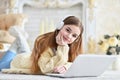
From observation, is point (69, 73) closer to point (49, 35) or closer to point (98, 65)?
point (98, 65)

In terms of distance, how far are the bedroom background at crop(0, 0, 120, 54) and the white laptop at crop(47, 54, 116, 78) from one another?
13.4ft

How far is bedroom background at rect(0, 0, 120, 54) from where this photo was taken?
5.49 metres

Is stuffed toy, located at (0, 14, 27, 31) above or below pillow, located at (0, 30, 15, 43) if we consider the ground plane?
above

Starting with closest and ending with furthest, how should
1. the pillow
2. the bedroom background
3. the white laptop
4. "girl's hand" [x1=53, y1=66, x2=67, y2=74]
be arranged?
the white laptop → "girl's hand" [x1=53, y1=66, x2=67, y2=74] → the pillow → the bedroom background

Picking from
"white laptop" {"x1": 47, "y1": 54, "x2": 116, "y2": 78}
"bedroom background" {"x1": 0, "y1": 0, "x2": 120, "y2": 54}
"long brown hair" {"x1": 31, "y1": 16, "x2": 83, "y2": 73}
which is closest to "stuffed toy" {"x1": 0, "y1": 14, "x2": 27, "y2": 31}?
"bedroom background" {"x1": 0, "y1": 0, "x2": 120, "y2": 54}

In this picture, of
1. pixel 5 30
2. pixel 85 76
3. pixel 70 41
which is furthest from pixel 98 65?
pixel 5 30

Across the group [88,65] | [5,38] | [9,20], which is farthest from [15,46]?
[9,20]

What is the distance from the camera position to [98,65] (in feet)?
4.32

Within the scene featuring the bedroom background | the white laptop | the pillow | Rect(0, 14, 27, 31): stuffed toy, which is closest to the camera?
the white laptop

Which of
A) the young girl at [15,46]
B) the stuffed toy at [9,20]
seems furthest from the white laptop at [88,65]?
the stuffed toy at [9,20]

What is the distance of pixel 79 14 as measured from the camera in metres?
5.67

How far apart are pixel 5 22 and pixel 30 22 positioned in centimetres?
77

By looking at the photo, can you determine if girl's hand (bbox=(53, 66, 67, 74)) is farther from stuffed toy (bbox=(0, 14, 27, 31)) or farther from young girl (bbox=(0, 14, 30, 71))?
stuffed toy (bbox=(0, 14, 27, 31))

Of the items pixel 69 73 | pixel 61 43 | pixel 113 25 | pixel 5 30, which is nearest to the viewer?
pixel 69 73
